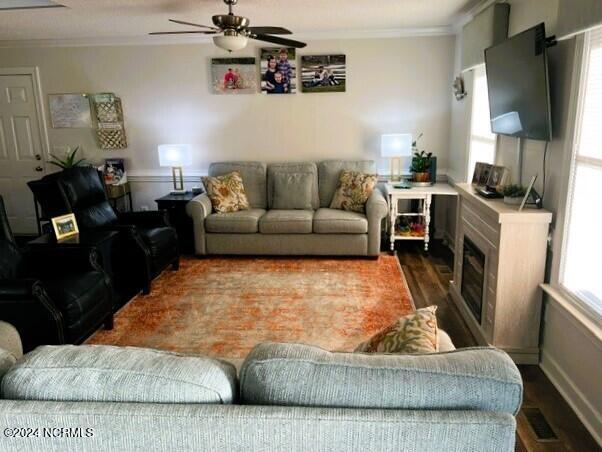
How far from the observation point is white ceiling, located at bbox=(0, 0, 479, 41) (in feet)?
12.1

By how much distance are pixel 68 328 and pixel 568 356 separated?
2826 mm

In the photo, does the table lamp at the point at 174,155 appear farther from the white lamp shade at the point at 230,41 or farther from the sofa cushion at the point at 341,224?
the white lamp shade at the point at 230,41

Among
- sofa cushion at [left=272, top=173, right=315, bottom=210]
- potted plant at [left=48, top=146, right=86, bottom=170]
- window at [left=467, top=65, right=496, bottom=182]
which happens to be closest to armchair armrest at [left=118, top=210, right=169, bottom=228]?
→ sofa cushion at [left=272, top=173, right=315, bottom=210]

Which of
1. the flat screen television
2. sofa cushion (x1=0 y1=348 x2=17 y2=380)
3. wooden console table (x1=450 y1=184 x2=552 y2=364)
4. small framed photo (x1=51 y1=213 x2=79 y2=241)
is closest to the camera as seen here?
sofa cushion (x1=0 y1=348 x2=17 y2=380)

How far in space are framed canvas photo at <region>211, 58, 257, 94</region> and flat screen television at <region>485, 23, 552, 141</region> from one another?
2.84m

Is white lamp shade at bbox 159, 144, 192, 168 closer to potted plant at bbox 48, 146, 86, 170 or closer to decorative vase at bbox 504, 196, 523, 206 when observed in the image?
potted plant at bbox 48, 146, 86, 170

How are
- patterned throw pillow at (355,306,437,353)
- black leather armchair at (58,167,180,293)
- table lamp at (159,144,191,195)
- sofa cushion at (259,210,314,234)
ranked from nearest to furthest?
patterned throw pillow at (355,306,437,353) → black leather armchair at (58,167,180,293) → sofa cushion at (259,210,314,234) → table lamp at (159,144,191,195)

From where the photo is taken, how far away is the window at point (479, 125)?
159 inches

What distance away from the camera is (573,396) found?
2301mm

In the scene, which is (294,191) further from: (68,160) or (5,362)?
(5,362)

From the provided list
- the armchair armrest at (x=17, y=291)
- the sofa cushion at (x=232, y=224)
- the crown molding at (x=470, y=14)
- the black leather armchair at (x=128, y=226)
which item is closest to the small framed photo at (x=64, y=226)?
the black leather armchair at (x=128, y=226)

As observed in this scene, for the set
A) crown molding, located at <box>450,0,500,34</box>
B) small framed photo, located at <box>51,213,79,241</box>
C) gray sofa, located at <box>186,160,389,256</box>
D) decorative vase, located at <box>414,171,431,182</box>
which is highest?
crown molding, located at <box>450,0,500,34</box>

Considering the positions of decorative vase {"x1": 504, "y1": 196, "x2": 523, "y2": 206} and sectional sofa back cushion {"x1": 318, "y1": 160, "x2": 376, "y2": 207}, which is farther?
sectional sofa back cushion {"x1": 318, "y1": 160, "x2": 376, "y2": 207}

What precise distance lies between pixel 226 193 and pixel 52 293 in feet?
7.91
